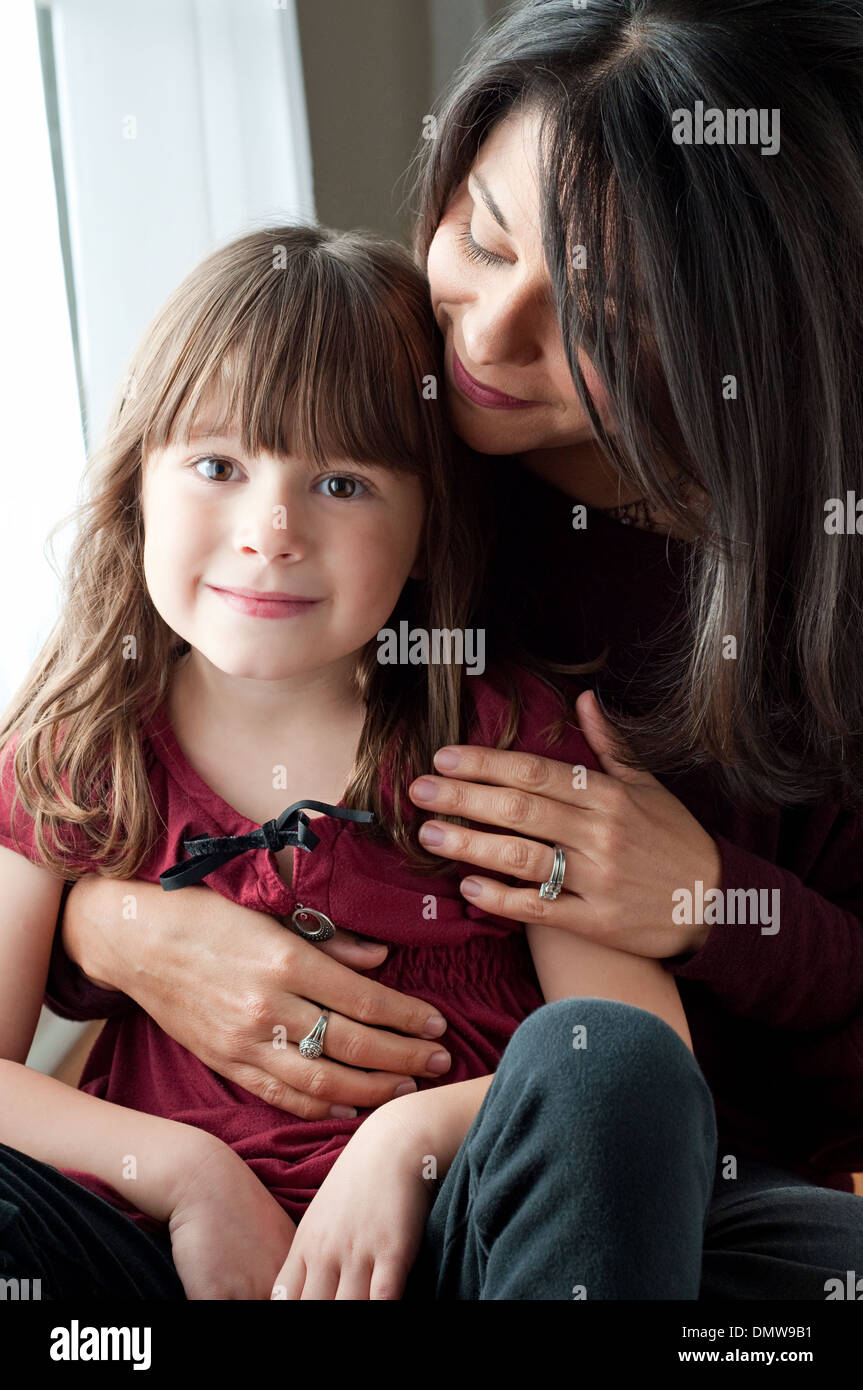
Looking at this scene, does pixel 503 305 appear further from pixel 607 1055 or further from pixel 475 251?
pixel 607 1055

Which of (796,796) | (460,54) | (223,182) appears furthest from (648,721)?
(460,54)

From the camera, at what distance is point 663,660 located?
3.70ft

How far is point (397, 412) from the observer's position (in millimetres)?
956

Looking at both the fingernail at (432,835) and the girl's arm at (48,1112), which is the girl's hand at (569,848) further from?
the girl's arm at (48,1112)

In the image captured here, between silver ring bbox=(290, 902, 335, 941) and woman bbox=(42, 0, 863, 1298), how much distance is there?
0.02 meters

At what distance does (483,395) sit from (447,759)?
0.93 feet

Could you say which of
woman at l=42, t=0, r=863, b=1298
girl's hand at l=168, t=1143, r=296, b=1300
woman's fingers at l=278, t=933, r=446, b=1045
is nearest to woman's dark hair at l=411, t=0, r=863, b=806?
woman at l=42, t=0, r=863, b=1298

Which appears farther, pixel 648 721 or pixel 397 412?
pixel 648 721

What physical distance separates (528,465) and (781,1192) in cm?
66

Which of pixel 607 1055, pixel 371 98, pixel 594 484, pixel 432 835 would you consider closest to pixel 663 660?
pixel 594 484

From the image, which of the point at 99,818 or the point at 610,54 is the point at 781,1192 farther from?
the point at 610,54

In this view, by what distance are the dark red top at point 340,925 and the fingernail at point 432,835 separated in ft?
0.10

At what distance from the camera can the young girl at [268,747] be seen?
87 cm
